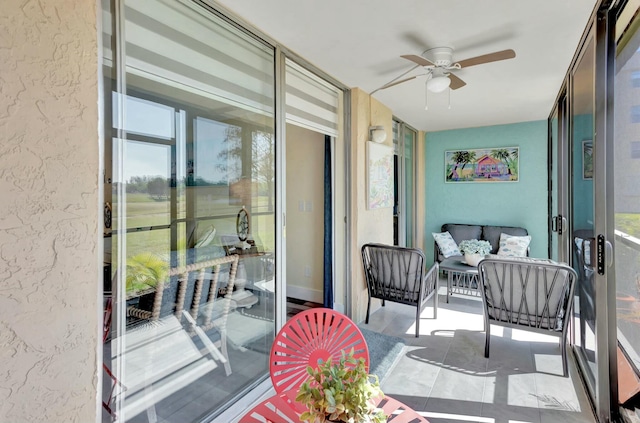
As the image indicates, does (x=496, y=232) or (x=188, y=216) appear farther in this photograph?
(x=496, y=232)

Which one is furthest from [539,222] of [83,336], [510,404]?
[83,336]

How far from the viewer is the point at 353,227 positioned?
3.38 m

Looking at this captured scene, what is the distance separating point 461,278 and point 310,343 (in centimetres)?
344

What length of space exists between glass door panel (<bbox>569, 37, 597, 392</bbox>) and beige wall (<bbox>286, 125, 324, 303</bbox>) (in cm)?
238

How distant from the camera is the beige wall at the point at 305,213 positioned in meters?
4.03

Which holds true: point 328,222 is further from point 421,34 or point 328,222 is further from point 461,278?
point 461,278

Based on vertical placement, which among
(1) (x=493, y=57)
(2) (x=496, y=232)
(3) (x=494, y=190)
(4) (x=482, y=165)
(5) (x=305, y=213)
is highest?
(1) (x=493, y=57)

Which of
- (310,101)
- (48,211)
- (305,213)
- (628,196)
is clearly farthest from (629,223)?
(305,213)

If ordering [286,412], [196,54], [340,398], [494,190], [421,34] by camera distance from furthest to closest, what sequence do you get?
[494,190] < [421,34] < [196,54] < [286,412] < [340,398]

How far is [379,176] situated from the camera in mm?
3750

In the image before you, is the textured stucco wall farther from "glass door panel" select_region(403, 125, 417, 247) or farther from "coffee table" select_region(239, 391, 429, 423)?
"glass door panel" select_region(403, 125, 417, 247)

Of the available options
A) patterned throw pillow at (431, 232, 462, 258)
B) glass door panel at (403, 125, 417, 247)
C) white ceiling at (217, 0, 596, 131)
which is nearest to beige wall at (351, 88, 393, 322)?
white ceiling at (217, 0, 596, 131)

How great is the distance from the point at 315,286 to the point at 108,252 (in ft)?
9.70

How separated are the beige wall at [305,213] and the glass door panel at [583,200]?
7.81 ft
